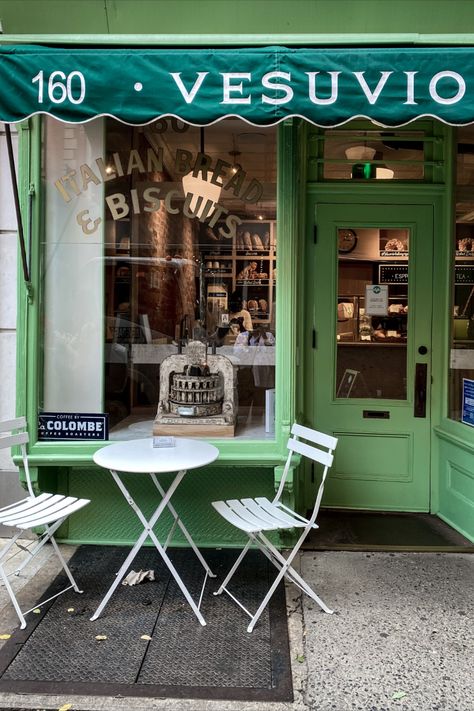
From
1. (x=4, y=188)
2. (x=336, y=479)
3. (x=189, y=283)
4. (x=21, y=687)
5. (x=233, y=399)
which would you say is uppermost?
(x=4, y=188)

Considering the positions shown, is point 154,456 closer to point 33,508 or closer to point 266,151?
point 33,508

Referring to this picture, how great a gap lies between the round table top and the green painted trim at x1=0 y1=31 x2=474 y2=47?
235 cm

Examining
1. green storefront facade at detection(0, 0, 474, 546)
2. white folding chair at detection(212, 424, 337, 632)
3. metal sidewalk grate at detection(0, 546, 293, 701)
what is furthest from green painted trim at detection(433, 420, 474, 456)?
metal sidewalk grate at detection(0, 546, 293, 701)

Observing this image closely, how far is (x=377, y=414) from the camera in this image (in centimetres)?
450

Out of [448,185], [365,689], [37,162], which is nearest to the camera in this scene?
[365,689]

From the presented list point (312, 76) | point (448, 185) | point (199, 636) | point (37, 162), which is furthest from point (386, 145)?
point (199, 636)

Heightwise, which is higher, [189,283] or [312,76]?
[312,76]

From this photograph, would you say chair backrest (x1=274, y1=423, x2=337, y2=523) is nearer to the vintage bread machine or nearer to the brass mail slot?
the vintage bread machine

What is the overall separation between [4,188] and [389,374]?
3.24 meters

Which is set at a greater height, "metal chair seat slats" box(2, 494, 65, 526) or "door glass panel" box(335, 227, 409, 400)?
"door glass panel" box(335, 227, 409, 400)

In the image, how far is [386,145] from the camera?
14.5ft

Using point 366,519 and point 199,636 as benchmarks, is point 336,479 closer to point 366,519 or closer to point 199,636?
point 366,519

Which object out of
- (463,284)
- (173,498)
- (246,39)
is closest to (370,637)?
(173,498)

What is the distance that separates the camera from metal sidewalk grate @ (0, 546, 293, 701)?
2.53 metres
